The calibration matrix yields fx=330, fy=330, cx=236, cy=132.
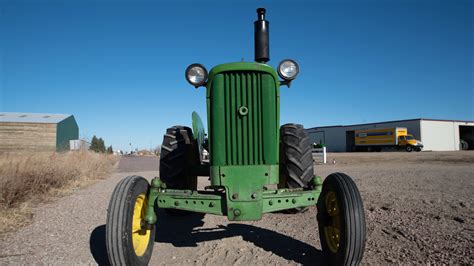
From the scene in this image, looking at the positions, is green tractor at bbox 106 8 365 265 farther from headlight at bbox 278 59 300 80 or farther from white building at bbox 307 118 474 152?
white building at bbox 307 118 474 152

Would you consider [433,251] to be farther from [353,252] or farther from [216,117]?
[216,117]

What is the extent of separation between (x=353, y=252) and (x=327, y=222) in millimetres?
544

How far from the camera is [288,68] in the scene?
355 centimetres

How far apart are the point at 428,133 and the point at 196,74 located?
47.5m

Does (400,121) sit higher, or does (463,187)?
(400,121)

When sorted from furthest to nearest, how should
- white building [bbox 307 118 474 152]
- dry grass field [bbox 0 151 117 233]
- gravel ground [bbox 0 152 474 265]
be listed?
white building [bbox 307 118 474 152] → dry grass field [bbox 0 151 117 233] → gravel ground [bbox 0 152 474 265]

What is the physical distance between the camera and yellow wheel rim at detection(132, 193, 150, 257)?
3.15 metres

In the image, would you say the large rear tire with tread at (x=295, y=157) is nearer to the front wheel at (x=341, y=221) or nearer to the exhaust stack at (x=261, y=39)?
the front wheel at (x=341, y=221)

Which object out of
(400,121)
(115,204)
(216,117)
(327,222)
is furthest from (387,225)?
(400,121)

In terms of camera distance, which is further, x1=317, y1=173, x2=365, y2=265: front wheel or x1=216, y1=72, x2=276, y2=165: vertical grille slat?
x1=216, y1=72, x2=276, y2=165: vertical grille slat

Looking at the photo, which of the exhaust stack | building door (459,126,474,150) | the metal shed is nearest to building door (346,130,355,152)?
building door (459,126,474,150)

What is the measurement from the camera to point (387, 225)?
433cm

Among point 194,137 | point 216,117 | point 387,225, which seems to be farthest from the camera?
point 194,137

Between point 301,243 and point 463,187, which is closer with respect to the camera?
point 301,243
